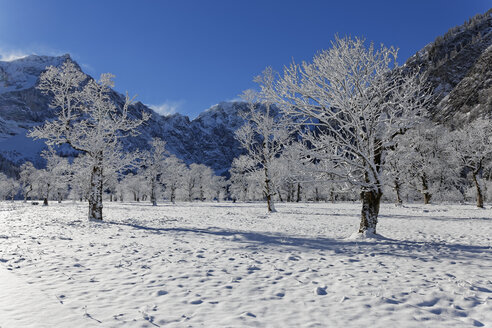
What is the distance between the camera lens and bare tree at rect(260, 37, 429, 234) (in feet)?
40.2

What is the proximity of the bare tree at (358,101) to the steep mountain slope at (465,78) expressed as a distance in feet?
281

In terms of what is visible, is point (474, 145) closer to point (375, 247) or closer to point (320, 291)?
point (375, 247)

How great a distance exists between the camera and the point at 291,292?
6.11m

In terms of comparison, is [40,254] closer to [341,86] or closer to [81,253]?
[81,253]

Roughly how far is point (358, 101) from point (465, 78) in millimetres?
181786

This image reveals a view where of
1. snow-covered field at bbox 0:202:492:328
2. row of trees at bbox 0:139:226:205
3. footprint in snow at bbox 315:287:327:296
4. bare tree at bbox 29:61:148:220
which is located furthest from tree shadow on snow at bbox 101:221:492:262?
row of trees at bbox 0:139:226:205

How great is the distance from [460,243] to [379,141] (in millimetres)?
5599

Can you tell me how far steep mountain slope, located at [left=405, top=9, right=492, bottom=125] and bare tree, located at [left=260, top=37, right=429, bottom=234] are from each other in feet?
281

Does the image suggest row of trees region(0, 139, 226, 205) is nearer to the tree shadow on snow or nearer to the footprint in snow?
the tree shadow on snow

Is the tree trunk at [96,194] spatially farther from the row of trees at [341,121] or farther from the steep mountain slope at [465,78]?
the steep mountain slope at [465,78]

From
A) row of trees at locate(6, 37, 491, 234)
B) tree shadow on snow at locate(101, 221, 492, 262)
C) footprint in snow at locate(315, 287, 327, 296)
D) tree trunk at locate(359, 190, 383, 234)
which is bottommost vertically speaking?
tree shadow on snow at locate(101, 221, 492, 262)

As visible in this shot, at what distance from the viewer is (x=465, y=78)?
480 ft

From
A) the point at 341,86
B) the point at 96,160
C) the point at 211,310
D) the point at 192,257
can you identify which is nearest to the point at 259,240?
the point at 192,257

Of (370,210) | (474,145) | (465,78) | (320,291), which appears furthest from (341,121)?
(465,78)
